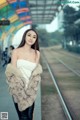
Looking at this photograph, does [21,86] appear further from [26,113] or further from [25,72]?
[26,113]

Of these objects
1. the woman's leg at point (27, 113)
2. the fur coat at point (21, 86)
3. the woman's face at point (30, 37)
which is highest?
the woman's face at point (30, 37)

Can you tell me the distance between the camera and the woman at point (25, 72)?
4.61 metres

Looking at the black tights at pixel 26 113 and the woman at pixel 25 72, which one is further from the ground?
the woman at pixel 25 72

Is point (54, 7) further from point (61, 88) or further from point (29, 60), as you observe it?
point (29, 60)

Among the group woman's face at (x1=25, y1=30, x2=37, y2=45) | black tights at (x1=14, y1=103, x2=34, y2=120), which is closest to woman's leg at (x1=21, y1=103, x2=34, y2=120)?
black tights at (x1=14, y1=103, x2=34, y2=120)

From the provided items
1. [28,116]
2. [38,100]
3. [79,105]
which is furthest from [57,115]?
[28,116]

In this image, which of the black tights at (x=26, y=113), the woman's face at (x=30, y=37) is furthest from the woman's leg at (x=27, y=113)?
the woman's face at (x=30, y=37)

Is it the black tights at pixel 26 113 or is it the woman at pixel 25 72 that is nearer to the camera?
the woman at pixel 25 72

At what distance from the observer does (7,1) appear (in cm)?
2175

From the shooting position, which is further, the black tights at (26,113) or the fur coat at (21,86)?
the black tights at (26,113)

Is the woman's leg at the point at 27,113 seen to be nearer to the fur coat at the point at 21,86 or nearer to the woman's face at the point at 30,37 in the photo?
the fur coat at the point at 21,86

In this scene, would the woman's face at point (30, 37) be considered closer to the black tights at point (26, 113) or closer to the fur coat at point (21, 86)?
the fur coat at point (21, 86)

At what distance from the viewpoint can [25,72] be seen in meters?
4.59

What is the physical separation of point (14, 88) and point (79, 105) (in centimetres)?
576
